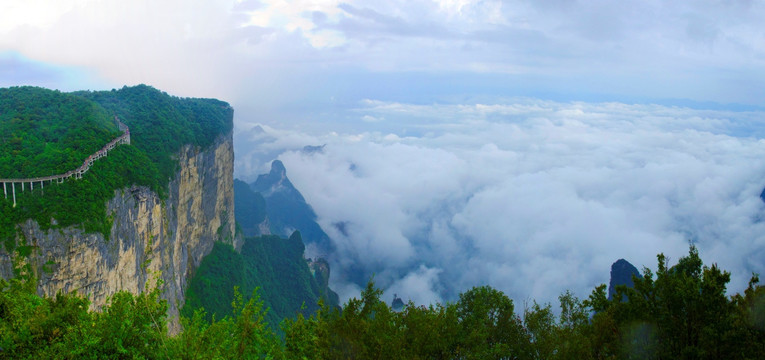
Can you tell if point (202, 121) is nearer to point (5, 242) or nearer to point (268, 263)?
point (268, 263)

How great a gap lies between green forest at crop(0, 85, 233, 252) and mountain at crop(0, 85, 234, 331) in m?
0.09

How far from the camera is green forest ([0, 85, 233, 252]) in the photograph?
115ft

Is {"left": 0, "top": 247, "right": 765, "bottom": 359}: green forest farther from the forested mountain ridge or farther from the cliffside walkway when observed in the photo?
the forested mountain ridge

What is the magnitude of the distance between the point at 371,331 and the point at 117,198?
97.2 ft

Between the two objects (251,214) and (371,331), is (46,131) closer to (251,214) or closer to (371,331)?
(371,331)

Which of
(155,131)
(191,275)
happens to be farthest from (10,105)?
(191,275)

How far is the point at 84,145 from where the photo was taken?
44.5m

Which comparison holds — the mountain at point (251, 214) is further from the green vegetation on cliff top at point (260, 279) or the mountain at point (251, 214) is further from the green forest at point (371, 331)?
the green forest at point (371, 331)

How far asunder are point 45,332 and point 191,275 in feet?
167

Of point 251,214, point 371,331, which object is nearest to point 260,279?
point 251,214

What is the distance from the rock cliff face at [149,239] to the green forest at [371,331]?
239 cm

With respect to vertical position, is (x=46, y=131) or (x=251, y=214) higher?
(x=46, y=131)

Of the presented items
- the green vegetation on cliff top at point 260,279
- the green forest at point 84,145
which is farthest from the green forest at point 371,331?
the green vegetation on cliff top at point 260,279

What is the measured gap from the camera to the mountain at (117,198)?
33875 mm
